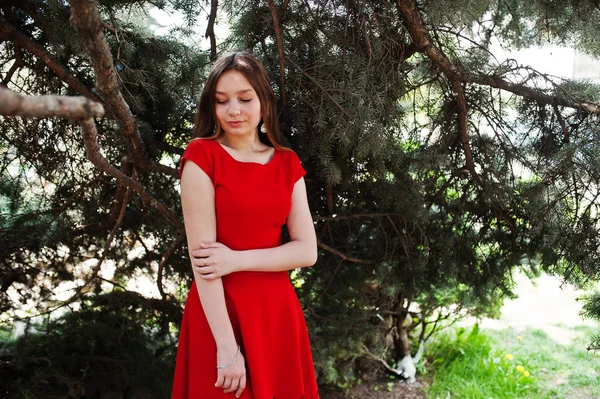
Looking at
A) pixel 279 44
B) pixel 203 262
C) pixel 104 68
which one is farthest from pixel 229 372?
pixel 279 44

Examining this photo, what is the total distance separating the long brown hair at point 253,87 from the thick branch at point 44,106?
100 centimetres

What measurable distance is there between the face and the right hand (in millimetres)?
684

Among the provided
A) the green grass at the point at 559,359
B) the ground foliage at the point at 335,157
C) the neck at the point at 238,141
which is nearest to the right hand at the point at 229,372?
the neck at the point at 238,141

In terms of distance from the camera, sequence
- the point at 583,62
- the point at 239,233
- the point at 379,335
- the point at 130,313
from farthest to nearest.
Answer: the point at 583,62 → the point at 379,335 → the point at 130,313 → the point at 239,233

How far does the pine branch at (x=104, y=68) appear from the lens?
134 centimetres

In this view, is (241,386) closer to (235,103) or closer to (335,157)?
(235,103)

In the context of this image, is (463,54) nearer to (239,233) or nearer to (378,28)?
(378,28)

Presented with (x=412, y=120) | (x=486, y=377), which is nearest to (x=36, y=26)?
(x=412, y=120)

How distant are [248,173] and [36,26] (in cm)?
116

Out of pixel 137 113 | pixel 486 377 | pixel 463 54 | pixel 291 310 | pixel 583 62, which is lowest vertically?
pixel 486 377

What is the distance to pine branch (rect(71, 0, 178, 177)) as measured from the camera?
4.41ft

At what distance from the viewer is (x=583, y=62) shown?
4.34 metres

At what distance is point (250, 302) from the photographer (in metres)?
1.92

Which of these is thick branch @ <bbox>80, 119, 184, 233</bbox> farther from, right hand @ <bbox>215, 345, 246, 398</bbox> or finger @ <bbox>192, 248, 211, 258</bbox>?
right hand @ <bbox>215, 345, 246, 398</bbox>
